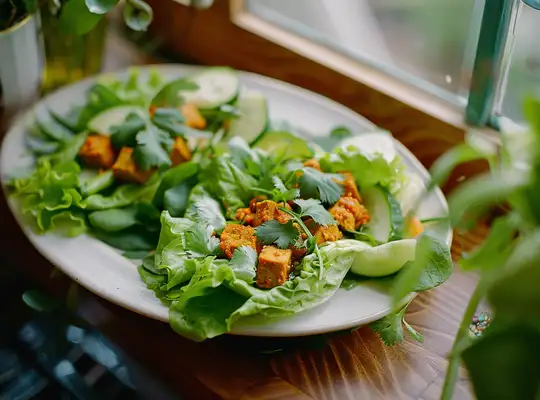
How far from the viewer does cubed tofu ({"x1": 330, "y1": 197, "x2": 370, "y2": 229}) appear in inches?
39.5

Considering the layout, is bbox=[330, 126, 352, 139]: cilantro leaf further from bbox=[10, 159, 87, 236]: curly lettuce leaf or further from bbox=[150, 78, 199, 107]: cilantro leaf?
bbox=[10, 159, 87, 236]: curly lettuce leaf

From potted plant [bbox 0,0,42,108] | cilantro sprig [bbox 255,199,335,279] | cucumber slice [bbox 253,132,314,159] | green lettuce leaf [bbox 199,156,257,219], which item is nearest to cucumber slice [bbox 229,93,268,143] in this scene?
cucumber slice [bbox 253,132,314,159]

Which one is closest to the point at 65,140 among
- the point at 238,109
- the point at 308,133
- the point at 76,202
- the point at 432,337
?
the point at 76,202

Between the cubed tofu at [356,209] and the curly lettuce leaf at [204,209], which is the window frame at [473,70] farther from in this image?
the curly lettuce leaf at [204,209]

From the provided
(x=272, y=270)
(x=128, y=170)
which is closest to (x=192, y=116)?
(x=128, y=170)

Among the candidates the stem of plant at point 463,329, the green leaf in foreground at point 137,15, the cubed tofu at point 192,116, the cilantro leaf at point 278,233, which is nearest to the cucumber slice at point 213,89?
the cubed tofu at point 192,116

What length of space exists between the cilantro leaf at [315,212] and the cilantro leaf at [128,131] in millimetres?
277

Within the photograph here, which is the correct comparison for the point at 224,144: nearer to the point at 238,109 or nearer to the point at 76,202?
the point at 238,109

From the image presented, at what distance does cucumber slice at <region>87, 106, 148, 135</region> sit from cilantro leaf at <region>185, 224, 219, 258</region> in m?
0.26

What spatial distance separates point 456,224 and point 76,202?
0.58 meters

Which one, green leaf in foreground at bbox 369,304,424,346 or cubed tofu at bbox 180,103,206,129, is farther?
cubed tofu at bbox 180,103,206,129

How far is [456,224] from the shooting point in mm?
645

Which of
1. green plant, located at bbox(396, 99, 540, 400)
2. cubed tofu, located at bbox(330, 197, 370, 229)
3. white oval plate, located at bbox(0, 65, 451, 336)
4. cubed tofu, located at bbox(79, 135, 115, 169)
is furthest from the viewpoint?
cubed tofu, located at bbox(79, 135, 115, 169)

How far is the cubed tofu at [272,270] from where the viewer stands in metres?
0.90
